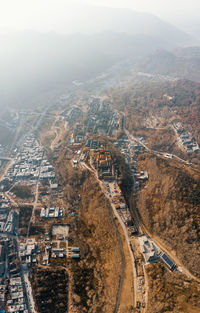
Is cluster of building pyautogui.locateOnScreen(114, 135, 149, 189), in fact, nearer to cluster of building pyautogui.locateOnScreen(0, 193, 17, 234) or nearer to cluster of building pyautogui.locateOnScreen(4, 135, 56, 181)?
cluster of building pyautogui.locateOnScreen(4, 135, 56, 181)

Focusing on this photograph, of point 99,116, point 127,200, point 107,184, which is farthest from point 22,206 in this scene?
point 99,116

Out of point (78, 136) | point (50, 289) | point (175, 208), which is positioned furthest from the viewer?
point (78, 136)

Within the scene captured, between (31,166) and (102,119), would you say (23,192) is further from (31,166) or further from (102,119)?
(102,119)

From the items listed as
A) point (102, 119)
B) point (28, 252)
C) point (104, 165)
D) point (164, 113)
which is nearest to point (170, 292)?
point (28, 252)

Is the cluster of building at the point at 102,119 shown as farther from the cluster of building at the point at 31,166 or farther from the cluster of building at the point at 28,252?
the cluster of building at the point at 28,252

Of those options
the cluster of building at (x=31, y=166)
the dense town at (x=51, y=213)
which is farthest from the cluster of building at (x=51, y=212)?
the cluster of building at (x=31, y=166)

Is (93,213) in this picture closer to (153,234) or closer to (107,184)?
(107,184)
